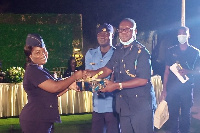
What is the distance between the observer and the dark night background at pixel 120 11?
Result: 41.3 feet

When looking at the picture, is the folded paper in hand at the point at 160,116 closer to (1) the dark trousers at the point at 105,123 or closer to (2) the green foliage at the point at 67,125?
(1) the dark trousers at the point at 105,123

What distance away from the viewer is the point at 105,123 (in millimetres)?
4684

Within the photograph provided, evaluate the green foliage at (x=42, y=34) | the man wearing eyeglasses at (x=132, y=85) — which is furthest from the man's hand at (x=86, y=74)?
the green foliage at (x=42, y=34)

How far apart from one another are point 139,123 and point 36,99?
4.12ft

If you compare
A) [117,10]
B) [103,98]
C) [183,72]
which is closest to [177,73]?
[183,72]

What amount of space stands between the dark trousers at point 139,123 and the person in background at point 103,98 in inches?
27.5

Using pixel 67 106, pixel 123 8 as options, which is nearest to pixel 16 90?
pixel 67 106

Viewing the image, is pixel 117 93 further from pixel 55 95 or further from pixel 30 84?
pixel 30 84

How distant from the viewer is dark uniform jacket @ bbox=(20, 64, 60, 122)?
11.3 ft

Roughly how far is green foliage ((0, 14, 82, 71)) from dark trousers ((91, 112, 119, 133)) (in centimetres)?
866

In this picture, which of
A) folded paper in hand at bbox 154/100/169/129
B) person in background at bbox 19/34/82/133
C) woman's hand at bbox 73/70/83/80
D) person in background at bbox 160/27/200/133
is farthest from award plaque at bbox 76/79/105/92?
person in background at bbox 160/27/200/133

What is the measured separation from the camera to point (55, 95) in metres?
3.60

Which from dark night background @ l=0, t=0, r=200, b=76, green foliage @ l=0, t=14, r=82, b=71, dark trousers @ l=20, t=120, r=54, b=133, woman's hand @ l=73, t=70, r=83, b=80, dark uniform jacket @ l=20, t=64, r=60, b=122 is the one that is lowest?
dark trousers @ l=20, t=120, r=54, b=133

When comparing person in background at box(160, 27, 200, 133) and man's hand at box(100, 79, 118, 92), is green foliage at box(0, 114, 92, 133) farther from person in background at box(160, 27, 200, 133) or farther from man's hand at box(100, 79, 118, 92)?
man's hand at box(100, 79, 118, 92)
